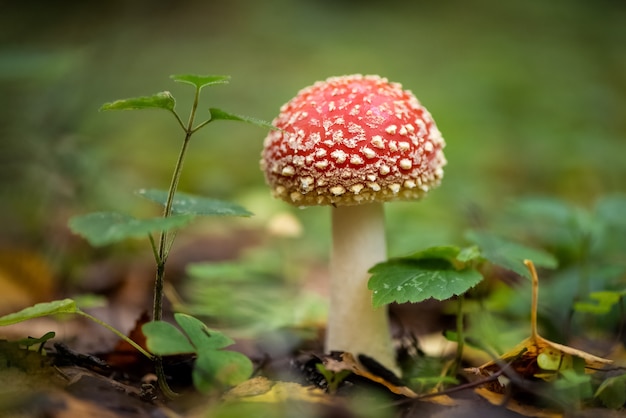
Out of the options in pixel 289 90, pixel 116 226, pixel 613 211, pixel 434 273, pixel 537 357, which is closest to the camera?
pixel 116 226

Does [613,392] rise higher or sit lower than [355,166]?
lower

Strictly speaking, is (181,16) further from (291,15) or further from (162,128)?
(162,128)

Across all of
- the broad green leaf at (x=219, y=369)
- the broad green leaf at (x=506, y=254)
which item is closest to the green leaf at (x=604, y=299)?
the broad green leaf at (x=506, y=254)

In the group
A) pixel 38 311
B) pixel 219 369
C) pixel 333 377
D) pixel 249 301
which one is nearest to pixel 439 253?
pixel 333 377

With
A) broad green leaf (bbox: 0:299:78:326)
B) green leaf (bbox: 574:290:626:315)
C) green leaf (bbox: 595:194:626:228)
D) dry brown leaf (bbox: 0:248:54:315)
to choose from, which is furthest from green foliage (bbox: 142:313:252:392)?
green leaf (bbox: 595:194:626:228)

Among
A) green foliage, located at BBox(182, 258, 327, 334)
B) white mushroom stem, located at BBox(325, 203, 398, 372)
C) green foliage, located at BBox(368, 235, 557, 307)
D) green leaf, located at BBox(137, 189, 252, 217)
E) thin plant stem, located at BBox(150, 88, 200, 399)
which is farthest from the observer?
green foliage, located at BBox(182, 258, 327, 334)

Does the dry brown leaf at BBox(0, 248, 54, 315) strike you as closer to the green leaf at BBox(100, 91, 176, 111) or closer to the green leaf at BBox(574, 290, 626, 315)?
the green leaf at BBox(100, 91, 176, 111)

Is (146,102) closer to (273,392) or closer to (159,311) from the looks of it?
(159,311)
